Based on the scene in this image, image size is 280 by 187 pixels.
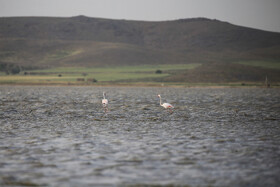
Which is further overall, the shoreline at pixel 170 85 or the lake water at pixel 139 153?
the shoreline at pixel 170 85

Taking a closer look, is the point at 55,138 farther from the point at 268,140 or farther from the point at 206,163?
the point at 268,140

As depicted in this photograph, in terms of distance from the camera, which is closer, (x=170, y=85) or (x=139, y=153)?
(x=139, y=153)

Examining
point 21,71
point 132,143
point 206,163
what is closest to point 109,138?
point 132,143

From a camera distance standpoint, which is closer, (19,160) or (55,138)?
(19,160)

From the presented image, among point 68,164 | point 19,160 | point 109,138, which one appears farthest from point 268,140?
point 19,160

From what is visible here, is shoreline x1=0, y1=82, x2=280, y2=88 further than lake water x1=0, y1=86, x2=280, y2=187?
Yes

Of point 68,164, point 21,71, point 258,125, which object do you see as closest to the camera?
point 68,164

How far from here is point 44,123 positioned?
101 ft

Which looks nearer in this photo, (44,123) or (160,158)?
Result: (160,158)

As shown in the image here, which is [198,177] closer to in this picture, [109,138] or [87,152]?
[87,152]

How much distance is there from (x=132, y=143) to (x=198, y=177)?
7067mm

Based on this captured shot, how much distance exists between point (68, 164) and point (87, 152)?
246 cm

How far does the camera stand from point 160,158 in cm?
1845

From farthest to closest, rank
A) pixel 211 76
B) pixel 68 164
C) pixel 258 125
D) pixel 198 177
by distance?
pixel 211 76 → pixel 258 125 → pixel 68 164 → pixel 198 177
